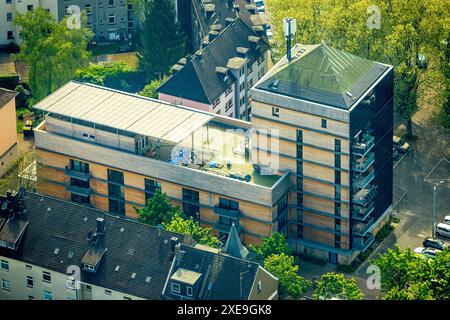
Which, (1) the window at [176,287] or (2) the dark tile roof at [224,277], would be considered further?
(1) the window at [176,287]

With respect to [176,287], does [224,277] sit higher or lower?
higher

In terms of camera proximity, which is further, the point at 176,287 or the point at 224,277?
the point at 176,287

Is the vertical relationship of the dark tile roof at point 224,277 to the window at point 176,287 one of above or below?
above
